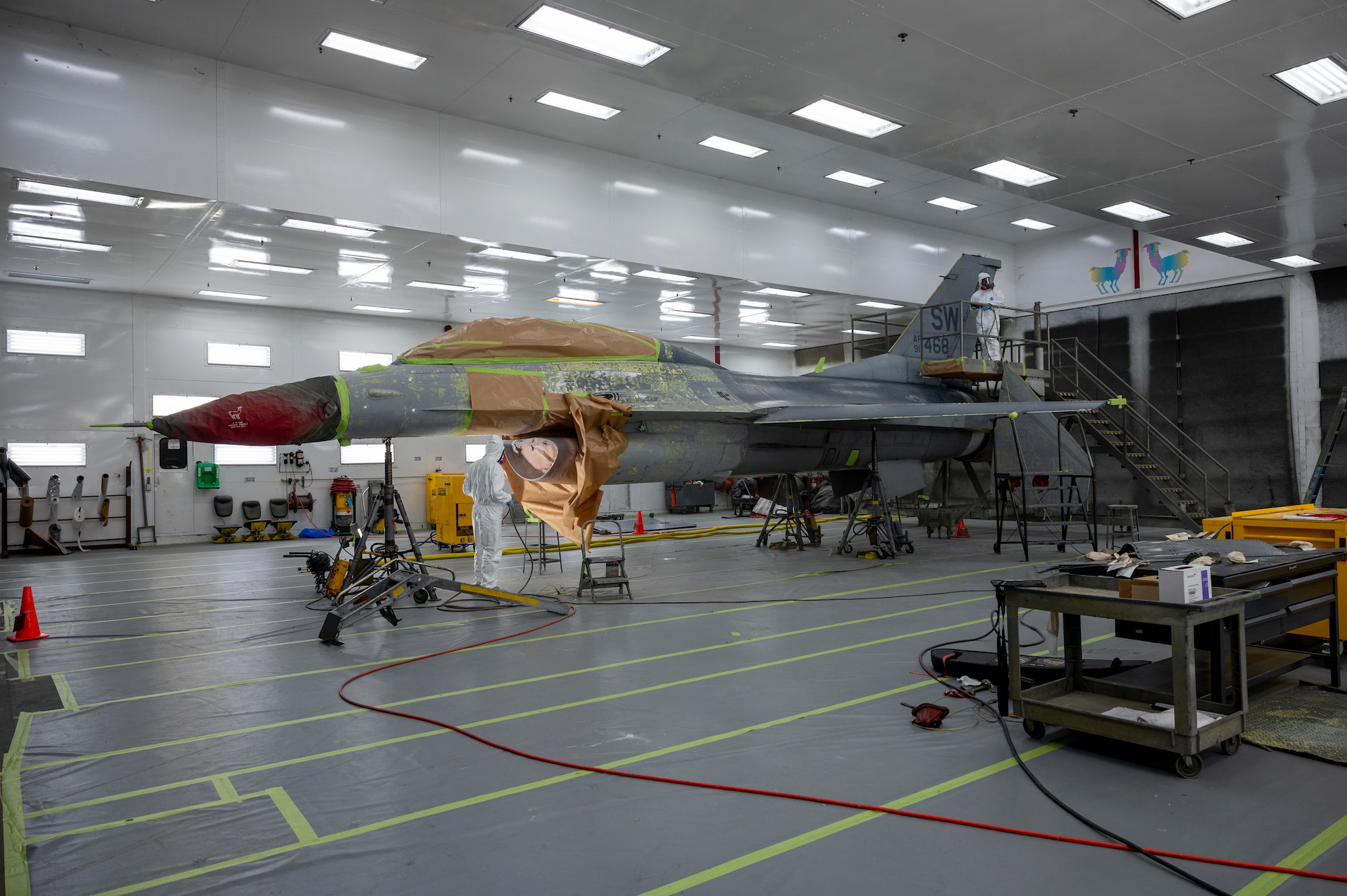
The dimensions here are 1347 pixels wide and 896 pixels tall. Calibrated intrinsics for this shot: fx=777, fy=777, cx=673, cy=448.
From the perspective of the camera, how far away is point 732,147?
13.5m

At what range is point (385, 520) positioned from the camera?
26.2 ft

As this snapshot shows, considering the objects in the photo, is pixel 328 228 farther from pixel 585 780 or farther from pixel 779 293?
pixel 585 780

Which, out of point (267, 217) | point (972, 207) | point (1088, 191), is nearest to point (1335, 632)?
point (1088, 191)

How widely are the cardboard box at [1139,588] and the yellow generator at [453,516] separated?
37.5 feet

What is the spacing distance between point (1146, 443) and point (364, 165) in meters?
16.5

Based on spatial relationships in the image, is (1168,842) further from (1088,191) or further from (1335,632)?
(1088,191)

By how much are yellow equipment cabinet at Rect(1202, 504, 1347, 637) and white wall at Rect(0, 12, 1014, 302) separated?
9.79 m

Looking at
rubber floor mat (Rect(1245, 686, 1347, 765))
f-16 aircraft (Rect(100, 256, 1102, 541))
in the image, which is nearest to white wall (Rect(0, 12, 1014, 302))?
f-16 aircraft (Rect(100, 256, 1102, 541))

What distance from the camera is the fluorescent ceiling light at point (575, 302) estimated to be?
16.4m

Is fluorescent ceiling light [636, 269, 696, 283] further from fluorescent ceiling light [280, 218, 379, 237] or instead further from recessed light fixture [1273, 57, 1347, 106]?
recessed light fixture [1273, 57, 1347, 106]

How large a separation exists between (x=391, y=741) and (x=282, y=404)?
4.08 metres

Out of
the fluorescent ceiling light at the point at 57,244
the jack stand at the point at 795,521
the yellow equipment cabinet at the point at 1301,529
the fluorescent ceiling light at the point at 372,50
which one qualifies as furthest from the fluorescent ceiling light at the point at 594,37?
the fluorescent ceiling light at the point at 57,244

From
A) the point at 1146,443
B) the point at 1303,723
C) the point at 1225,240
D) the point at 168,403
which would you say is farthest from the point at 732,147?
the point at 168,403

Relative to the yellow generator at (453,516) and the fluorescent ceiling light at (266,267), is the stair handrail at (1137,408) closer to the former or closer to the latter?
the yellow generator at (453,516)
